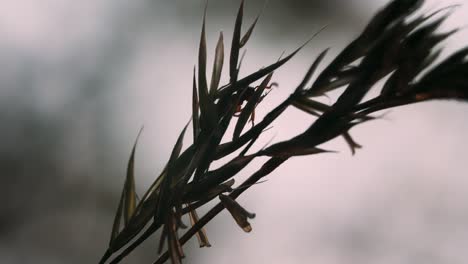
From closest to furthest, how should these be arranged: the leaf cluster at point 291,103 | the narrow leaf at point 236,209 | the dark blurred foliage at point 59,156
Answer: the leaf cluster at point 291,103, the narrow leaf at point 236,209, the dark blurred foliage at point 59,156

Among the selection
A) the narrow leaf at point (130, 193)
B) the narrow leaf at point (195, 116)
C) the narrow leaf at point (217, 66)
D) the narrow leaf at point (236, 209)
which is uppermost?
the narrow leaf at point (217, 66)

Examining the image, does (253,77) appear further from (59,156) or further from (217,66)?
(59,156)

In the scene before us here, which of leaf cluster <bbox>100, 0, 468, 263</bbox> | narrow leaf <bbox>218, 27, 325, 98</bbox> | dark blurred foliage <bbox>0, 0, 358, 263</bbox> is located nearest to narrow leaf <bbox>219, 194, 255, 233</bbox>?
leaf cluster <bbox>100, 0, 468, 263</bbox>

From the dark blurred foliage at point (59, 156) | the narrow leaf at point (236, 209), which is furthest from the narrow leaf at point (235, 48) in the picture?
the dark blurred foliage at point (59, 156)

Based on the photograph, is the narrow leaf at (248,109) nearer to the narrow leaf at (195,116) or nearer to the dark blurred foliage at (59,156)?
the narrow leaf at (195,116)

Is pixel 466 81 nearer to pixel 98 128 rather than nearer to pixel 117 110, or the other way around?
pixel 117 110

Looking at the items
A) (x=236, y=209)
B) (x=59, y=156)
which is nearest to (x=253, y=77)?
(x=236, y=209)

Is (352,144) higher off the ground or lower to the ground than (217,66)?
lower

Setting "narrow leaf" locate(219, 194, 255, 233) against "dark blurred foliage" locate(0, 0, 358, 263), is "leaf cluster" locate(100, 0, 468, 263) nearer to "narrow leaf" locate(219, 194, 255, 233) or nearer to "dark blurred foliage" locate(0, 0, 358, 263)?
"narrow leaf" locate(219, 194, 255, 233)

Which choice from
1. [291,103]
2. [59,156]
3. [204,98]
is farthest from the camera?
[59,156]

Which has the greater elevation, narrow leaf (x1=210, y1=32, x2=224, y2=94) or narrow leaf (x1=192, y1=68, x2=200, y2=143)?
narrow leaf (x1=210, y1=32, x2=224, y2=94)

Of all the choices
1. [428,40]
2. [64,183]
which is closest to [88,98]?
[64,183]
